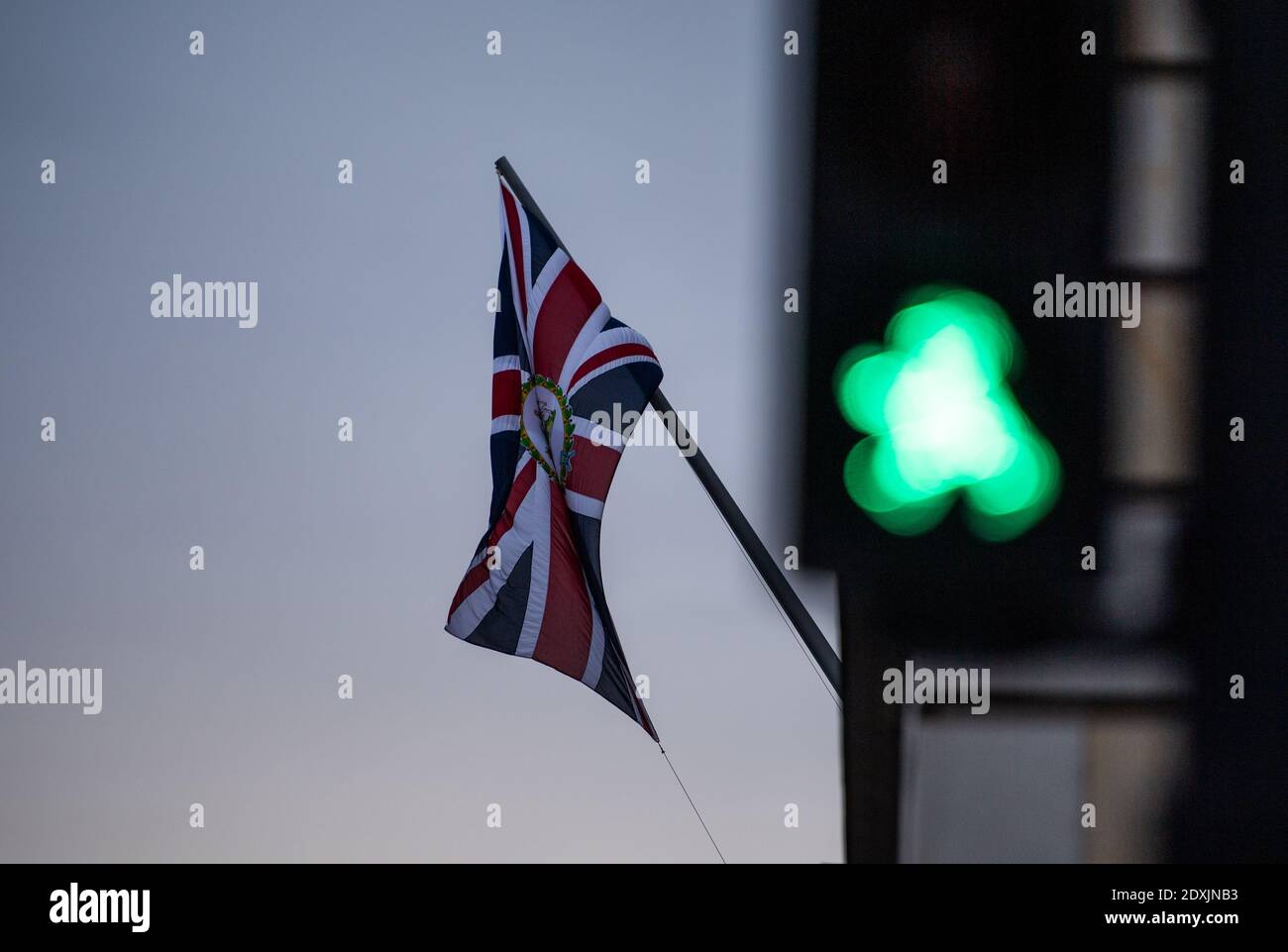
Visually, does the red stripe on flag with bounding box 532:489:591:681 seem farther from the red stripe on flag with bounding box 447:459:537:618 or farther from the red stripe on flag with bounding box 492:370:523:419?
the red stripe on flag with bounding box 492:370:523:419

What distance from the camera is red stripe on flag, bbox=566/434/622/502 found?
5516 mm

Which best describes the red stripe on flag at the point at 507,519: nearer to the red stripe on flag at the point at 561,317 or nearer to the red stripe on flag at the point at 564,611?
the red stripe on flag at the point at 564,611

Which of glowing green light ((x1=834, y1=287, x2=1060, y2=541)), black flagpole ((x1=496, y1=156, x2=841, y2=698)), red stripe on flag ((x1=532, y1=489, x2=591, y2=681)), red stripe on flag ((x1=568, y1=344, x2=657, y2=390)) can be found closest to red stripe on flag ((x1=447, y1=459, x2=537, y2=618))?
red stripe on flag ((x1=532, y1=489, x2=591, y2=681))

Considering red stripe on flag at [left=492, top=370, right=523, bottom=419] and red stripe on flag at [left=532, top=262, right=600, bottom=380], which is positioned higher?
red stripe on flag at [left=532, top=262, right=600, bottom=380]

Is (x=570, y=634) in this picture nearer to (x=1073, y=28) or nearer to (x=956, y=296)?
(x=956, y=296)

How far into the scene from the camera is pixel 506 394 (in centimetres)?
587

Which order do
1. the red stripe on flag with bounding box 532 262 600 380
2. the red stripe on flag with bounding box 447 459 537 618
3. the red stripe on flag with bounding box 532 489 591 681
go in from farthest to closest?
1. the red stripe on flag with bounding box 532 262 600 380
2. the red stripe on flag with bounding box 447 459 537 618
3. the red stripe on flag with bounding box 532 489 591 681

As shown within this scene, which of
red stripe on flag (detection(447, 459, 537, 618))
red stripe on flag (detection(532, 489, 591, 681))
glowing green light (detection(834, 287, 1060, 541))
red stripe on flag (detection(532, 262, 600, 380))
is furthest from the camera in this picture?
glowing green light (detection(834, 287, 1060, 541))

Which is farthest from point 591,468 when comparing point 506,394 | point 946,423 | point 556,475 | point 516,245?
point 946,423

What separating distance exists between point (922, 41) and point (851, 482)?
3179 mm

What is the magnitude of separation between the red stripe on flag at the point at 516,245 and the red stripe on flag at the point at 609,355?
448 millimetres

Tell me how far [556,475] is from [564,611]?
2.36 ft

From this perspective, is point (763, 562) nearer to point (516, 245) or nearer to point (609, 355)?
point (609, 355)

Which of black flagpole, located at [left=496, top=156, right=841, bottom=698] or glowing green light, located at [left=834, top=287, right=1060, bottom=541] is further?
glowing green light, located at [left=834, top=287, right=1060, bottom=541]
